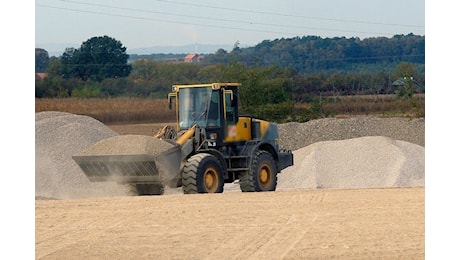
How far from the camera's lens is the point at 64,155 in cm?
2548

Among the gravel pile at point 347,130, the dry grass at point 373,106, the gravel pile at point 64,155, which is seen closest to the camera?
the gravel pile at point 64,155

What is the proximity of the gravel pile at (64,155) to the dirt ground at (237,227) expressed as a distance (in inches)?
184

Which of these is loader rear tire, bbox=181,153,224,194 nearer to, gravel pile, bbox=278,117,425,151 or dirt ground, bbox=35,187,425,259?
dirt ground, bbox=35,187,425,259

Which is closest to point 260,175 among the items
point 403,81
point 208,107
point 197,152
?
point 197,152

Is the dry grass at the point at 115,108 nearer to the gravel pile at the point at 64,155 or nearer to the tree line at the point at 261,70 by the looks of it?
the tree line at the point at 261,70

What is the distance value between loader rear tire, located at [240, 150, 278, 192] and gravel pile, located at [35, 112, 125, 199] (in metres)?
2.85

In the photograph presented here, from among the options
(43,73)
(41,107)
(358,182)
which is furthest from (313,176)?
(43,73)

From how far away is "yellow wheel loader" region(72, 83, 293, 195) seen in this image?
58.1 ft

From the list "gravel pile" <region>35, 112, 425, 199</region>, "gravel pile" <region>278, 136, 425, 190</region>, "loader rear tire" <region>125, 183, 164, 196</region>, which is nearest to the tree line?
"gravel pile" <region>278, 136, 425, 190</region>

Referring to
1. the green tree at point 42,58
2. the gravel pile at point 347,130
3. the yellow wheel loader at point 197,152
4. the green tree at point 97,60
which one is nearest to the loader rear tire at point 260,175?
the yellow wheel loader at point 197,152

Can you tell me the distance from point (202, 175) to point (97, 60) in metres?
38.3

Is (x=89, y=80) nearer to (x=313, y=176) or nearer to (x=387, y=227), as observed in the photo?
(x=313, y=176)

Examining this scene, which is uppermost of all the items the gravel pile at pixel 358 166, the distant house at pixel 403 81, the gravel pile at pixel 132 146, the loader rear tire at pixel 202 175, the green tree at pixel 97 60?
the green tree at pixel 97 60

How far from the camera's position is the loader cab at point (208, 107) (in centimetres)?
1870
